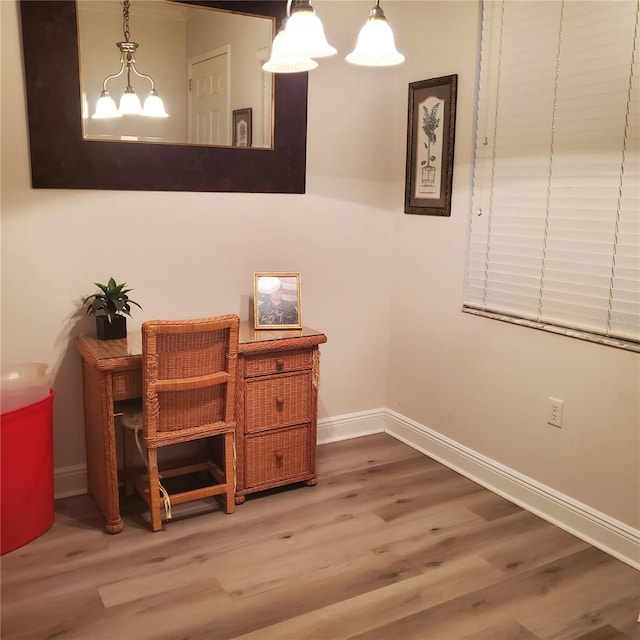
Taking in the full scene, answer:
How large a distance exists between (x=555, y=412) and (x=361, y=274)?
129 centimetres

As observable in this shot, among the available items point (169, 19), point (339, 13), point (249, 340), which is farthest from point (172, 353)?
point (339, 13)

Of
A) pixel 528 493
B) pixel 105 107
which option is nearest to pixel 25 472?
pixel 105 107

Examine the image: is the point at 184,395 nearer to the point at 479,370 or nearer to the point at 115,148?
the point at 115,148

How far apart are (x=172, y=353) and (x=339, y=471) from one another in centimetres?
115

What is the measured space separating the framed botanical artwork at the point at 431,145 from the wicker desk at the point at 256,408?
3.10 ft

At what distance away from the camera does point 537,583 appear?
2264 millimetres

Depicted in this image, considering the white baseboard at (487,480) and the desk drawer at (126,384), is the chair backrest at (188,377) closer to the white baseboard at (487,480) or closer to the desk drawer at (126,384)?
the desk drawer at (126,384)

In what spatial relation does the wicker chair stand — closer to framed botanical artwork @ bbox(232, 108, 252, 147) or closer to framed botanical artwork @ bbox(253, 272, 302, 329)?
framed botanical artwork @ bbox(253, 272, 302, 329)

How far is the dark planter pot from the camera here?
2645 millimetres

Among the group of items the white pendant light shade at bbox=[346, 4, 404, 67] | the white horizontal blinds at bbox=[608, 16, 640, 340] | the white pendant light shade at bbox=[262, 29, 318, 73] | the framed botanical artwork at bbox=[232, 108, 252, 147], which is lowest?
the white horizontal blinds at bbox=[608, 16, 640, 340]

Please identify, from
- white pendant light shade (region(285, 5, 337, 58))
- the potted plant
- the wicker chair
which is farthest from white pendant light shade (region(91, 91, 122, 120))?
white pendant light shade (region(285, 5, 337, 58))

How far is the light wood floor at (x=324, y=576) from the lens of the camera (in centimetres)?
202

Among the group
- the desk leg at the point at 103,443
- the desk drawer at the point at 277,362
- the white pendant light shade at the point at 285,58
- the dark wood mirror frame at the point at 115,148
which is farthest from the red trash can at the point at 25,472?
the white pendant light shade at the point at 285,58

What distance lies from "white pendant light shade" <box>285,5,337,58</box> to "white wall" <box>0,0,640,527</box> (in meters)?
1.18
